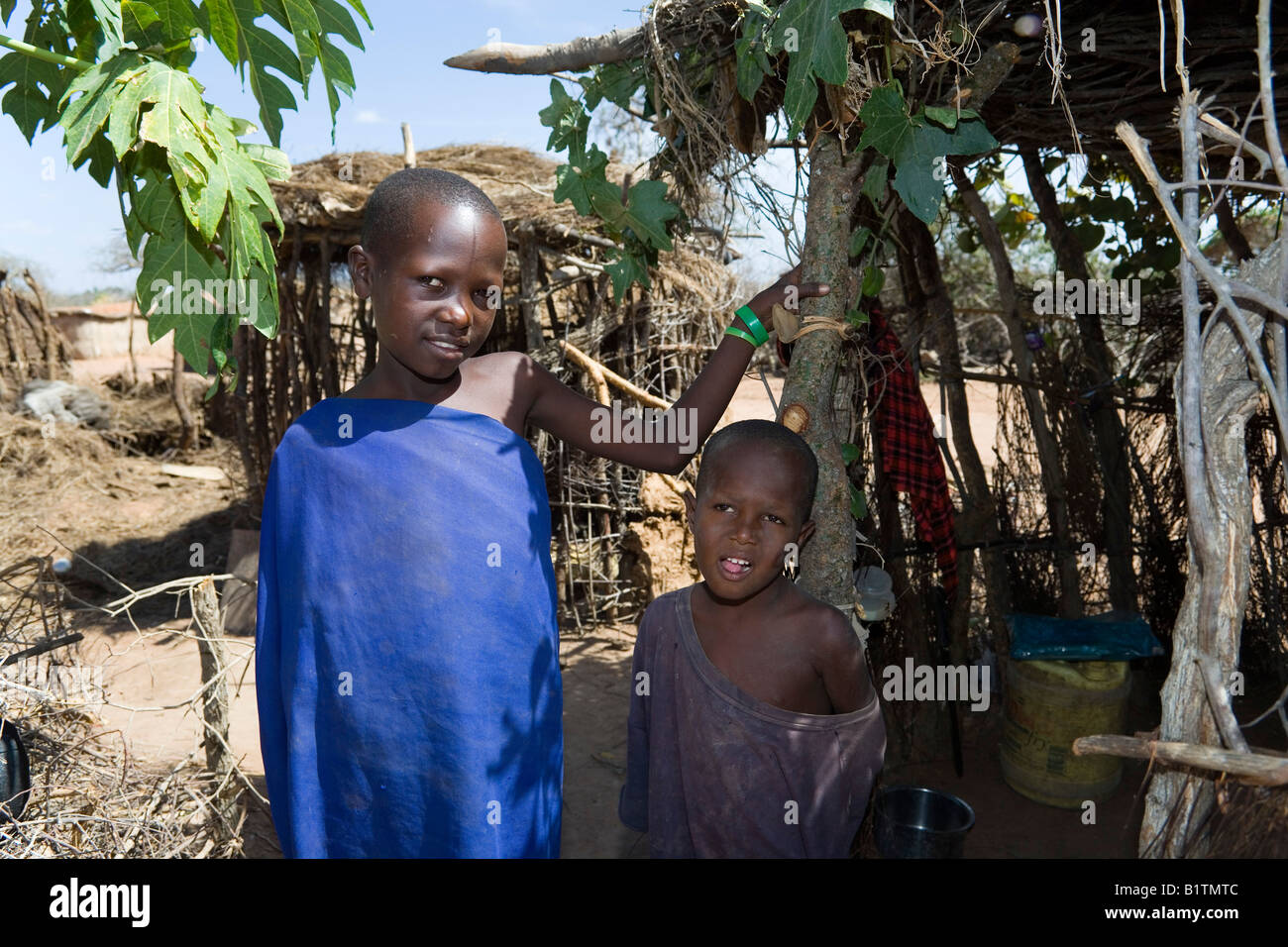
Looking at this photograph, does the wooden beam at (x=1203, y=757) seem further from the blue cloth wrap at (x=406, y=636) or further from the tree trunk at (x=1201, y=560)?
the blue cloth wrap at (x=406, y=636)

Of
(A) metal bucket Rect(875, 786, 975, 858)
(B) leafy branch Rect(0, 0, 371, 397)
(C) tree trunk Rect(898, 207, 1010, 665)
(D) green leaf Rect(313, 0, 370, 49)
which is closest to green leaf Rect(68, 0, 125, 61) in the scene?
(B) leafy branch Rect(0, 0, 371, 397)

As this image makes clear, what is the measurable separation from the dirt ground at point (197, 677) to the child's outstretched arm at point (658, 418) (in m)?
0.97

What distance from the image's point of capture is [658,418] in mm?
1770

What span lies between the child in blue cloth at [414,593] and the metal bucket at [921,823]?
63.7 inches

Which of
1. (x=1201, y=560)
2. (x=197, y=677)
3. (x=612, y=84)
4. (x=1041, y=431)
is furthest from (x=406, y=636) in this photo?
(x=197, y=677)

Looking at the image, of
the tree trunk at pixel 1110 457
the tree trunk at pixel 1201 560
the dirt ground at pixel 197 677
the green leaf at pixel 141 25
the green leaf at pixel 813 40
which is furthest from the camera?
the tree trunk at pixel 1110 457

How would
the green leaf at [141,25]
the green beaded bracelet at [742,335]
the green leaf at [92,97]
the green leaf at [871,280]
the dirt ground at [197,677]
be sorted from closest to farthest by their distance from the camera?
1. the green leaf at [92,97]
2. the green leaf at [141,25]
3. the green beaded bracelet at [742,335]
4. the green leaf at [871,280]
5. the dirt ground at [197,677]

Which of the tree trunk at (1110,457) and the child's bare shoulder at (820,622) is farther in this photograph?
the tree trunk at (1110,457)

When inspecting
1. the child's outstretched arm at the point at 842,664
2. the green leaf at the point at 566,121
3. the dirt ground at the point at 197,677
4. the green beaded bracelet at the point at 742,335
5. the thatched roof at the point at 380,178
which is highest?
the thatched roof at the point at 380,178

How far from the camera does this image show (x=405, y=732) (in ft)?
5.10

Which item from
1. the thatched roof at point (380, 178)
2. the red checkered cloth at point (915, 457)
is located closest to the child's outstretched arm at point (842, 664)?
the red checkered cloth at point (915, 457)

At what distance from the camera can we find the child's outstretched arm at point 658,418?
173 cm

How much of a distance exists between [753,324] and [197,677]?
5386 mm

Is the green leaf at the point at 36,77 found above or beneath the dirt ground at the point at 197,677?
above
